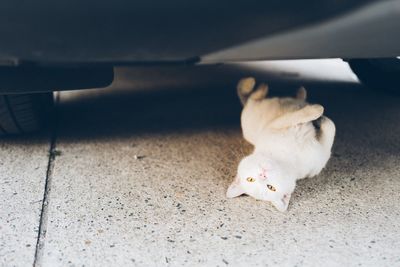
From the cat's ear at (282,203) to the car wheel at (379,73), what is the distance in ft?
3.16

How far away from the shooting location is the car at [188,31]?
36.3 inches

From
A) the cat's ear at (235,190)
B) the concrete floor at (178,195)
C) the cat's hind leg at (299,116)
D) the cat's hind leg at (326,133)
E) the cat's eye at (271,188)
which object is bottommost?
the concrete floor at (178,195)

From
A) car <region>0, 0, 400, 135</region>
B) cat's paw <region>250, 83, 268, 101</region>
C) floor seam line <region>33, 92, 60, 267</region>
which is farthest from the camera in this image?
cat's paw <region>250, 83, 268, 101</region>

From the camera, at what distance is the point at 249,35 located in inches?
40.0

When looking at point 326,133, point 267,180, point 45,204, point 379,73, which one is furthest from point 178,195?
point 379,73

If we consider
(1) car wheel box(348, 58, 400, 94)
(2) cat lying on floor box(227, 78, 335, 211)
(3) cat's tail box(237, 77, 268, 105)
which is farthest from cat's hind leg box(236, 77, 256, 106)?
(1) car wheel box(348, 58, 400, 94)

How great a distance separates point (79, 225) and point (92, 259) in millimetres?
146

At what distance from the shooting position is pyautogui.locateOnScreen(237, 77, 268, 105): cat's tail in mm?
1555

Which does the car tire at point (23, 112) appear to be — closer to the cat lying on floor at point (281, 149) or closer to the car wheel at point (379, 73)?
the cat lying on floor at point (281, 149)

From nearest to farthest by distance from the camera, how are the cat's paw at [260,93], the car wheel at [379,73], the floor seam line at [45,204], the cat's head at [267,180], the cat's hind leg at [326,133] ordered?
the floor seam line at [45,204] → the cat's head at [267,180] → the cat's hind leg at [326,133] → the cat's paw at [260,93] → the car wheel at [379,73]

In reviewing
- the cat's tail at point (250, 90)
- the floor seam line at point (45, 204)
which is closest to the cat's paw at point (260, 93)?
the cat's tail at point (250, 90)

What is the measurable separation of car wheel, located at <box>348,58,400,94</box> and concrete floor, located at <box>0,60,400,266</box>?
10cm

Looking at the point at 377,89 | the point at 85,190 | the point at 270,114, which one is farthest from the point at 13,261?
the point at 377,89

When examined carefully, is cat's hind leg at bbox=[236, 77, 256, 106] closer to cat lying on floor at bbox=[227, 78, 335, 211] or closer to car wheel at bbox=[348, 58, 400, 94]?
cat lying on floor at bbox=[227, 78, 335, 211]
